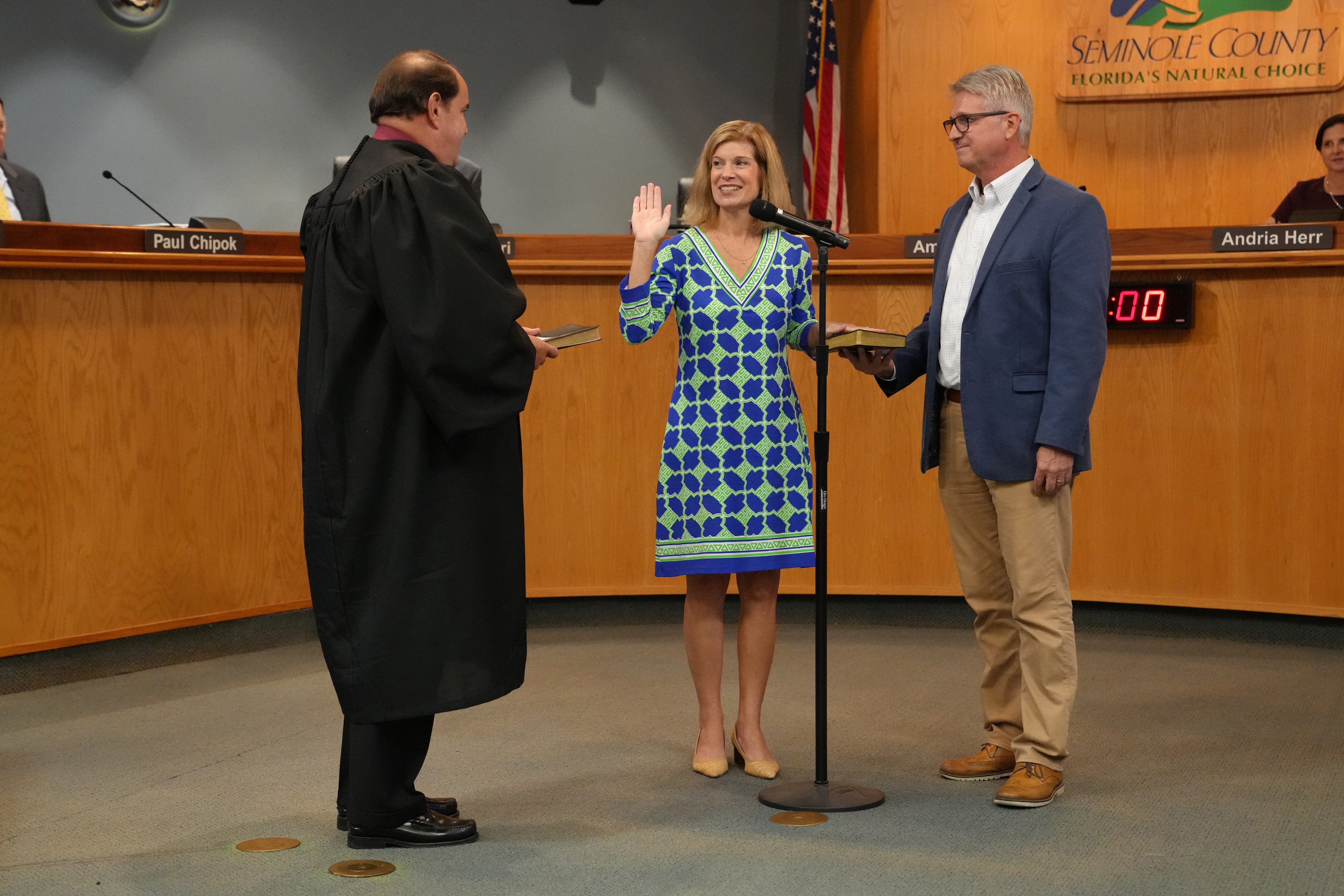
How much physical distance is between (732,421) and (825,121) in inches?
172

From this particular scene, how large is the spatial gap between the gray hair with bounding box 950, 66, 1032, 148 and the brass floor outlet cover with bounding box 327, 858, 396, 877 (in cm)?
202

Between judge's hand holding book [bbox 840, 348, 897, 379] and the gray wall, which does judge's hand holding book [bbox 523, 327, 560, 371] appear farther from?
the gray wall

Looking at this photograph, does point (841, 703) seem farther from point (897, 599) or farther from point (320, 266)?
point (320, 266)

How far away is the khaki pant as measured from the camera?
2779 mm

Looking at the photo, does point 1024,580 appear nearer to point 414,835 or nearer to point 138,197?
point 414,835

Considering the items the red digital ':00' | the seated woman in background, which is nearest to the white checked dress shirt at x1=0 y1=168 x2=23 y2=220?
the red digital ':00'

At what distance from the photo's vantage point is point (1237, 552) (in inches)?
173

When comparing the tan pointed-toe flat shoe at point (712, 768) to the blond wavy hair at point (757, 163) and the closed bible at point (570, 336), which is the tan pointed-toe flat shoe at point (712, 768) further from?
the blond wavy hair at point (757, 163)

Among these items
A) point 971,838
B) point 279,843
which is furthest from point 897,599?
point 279,843

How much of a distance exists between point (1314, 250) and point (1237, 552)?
1.05 m

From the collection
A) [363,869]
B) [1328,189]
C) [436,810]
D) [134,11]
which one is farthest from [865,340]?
[134,11]

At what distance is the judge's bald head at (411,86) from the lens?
2.46m

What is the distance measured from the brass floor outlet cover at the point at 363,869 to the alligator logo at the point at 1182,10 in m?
5.15


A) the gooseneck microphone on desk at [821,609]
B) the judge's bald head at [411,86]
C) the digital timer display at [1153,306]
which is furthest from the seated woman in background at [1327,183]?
the judge's bald head at [411,86]
